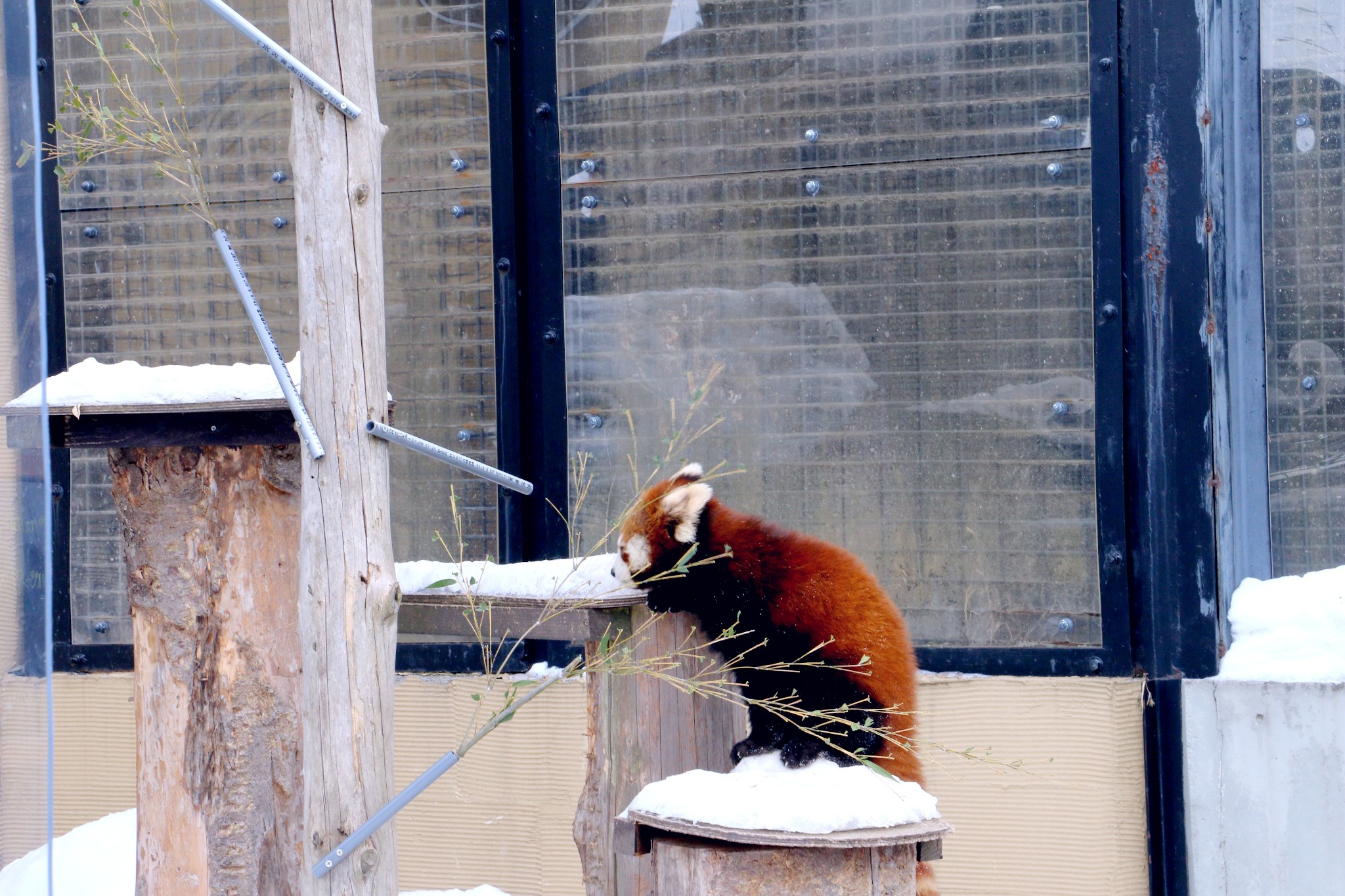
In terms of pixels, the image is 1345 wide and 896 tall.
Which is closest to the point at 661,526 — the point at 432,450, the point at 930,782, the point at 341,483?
the point at 432,450

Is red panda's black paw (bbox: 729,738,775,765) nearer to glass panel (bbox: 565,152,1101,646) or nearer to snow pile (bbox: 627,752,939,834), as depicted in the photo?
snow pile (bbox: 627,752,939,834)

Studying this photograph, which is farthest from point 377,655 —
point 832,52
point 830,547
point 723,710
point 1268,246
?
point 1268,246

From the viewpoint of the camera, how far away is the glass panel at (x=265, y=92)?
4672mm

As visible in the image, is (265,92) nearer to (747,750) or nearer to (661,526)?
(661,526)

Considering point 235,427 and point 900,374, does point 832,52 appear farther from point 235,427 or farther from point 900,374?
point 235,427

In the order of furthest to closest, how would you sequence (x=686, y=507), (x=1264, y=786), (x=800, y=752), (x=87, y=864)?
(x=1264, y=786) < (x=87, y=864) < (x=686, y=507) < (x=800, y=752)

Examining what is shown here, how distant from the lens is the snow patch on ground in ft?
9.15

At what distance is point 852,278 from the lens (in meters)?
4.49

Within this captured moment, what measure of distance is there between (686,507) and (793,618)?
483 millimetres

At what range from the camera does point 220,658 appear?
9.65 feet

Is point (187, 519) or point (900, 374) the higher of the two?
point (900, 374)

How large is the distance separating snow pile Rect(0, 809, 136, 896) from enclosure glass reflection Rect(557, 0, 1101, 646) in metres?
2.10

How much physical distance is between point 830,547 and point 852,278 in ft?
5.03

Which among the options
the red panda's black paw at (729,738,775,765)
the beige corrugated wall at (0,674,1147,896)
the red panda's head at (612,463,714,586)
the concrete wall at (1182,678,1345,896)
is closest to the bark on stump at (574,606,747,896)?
the red panda's black paw at (729,738,775,765)
